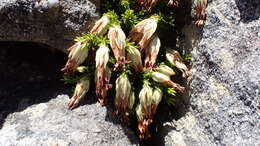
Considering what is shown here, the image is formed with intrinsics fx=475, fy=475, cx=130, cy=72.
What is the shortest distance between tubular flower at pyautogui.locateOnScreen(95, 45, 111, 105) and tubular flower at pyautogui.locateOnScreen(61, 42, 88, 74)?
14 centimetres

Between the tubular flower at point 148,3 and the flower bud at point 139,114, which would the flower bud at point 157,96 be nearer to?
the flower bud at point 139,114

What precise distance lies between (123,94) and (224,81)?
2.93ft

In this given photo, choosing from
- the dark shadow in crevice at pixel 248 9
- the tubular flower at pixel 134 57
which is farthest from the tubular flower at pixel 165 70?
the dark shadow in crevice at pixel 248 9

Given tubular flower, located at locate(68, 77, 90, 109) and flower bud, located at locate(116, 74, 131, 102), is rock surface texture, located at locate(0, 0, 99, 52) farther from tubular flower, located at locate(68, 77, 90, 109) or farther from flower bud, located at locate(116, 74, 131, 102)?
flower bud, located at locate(116, 74, 131, 102)

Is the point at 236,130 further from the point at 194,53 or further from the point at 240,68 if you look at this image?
the point at 194,53

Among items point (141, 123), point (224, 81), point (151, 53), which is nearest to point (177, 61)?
point (151, 53)

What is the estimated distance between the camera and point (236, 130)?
12.6ft

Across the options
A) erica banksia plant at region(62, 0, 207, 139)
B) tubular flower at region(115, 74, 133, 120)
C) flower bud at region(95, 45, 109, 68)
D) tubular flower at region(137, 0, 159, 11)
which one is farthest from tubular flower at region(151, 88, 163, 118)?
tubular flower at region(137, 0, 159, 11)

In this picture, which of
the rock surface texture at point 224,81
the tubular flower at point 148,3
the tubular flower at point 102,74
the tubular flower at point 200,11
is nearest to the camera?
the rock surface texture at point 224,81

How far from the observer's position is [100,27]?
4363 millimetres

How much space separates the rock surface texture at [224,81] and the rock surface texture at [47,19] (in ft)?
3.42

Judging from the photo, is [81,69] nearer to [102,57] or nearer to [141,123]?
[102,57]

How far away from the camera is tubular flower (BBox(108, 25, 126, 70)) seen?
420 cm

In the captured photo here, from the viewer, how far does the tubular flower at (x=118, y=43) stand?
165 inches
